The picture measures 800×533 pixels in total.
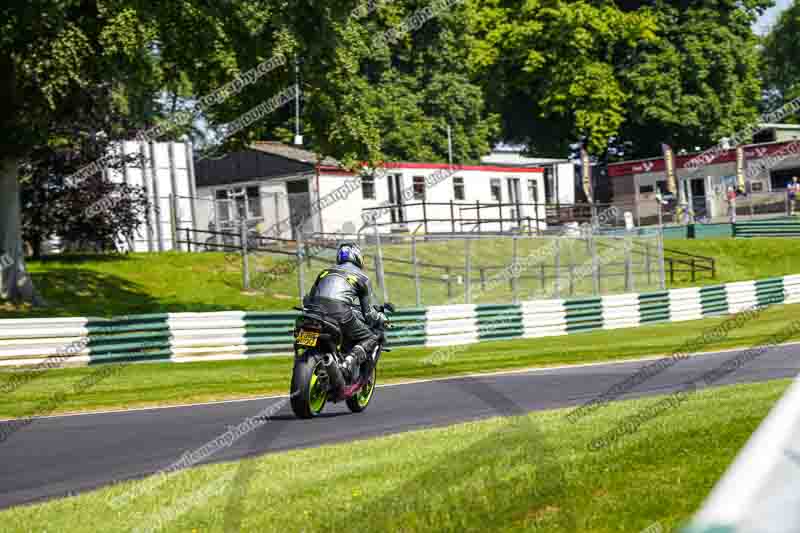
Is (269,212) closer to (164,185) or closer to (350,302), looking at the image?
(164,185)

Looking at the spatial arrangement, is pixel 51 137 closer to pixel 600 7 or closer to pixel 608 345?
pixel 608 345

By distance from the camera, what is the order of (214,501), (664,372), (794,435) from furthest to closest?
(664,372) → (214,501) → (794,435)

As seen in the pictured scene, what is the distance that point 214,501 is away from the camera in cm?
668

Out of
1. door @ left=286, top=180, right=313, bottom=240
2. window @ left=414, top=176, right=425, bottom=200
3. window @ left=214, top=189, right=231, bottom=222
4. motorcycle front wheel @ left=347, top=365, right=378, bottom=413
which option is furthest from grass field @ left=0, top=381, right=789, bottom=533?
window @ left=414, top=176, right=425, bottom=200

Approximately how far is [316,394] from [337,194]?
30.2 meters

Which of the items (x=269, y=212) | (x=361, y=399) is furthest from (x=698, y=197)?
(x=361, y=399)

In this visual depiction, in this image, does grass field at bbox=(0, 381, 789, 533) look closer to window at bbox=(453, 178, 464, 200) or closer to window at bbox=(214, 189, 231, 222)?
window at bbox=(214, 189, 231, 222)

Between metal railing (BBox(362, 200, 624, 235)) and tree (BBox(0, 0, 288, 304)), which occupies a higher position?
tree (BBox(0, 0, 288, 304))

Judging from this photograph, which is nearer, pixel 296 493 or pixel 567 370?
pixel 296 493

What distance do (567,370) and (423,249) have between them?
19.2 meters

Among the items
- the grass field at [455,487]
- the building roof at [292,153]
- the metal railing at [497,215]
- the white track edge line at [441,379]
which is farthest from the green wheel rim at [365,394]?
the building roof at [292,153]

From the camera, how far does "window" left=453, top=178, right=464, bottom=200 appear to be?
4703 cm

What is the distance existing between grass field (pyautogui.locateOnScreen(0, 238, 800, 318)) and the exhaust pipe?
545 inches

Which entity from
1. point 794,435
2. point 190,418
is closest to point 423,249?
point 190,418
